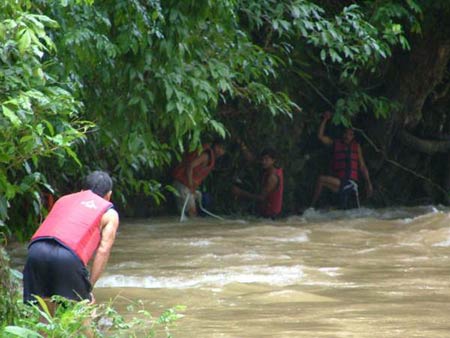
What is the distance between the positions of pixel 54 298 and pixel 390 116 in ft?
38.8

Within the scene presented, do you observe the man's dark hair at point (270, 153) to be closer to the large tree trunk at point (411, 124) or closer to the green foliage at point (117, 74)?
the large tree trunk at point (411, 124)

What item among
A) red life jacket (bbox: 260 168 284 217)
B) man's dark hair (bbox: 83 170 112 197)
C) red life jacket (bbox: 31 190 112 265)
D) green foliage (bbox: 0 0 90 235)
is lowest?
red life jacket (bbox: 260 168 284 217)

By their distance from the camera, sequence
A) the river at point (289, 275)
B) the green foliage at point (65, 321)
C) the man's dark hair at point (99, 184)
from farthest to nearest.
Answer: the river at point (289, 275) < the man's dark hair at point (99, 184) < the green foliage at point (65, 321)

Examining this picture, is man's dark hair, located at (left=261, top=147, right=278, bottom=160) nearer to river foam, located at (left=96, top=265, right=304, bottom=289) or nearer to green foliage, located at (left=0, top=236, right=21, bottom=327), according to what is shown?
river foam, located at (left=96, top=265, right=304, bottom=289)

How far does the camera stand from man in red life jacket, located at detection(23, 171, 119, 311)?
19.5ft

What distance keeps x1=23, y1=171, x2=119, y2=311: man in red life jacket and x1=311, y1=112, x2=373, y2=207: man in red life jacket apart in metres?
10.8

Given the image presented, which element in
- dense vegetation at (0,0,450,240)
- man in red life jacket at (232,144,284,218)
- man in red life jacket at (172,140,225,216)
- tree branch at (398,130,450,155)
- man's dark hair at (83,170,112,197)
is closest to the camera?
man's dark hair at (83,170,112,197)

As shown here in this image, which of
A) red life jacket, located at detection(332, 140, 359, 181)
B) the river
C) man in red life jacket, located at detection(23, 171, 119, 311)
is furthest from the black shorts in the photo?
red life jacket, located at detection(332, 140, 359, 181)

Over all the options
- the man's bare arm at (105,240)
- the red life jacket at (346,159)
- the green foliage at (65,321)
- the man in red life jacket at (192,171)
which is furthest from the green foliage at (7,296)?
the red life jacket at (346,159)

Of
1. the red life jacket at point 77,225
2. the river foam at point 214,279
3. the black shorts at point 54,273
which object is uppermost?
the red life jacket at point 77,225

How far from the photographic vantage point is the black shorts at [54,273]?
594cm

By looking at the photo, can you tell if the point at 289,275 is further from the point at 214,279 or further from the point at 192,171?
the point at 192,171

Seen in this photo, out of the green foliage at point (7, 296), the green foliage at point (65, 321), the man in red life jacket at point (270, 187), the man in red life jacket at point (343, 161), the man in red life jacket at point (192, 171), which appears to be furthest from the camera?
the man in red life jacket at point (343, 161)

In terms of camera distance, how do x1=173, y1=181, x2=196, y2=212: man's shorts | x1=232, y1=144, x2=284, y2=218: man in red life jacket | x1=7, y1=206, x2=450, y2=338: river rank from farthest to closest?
x1=232, y1=144, x2=284, y2=218: man in red life jacket < x1=173, y1=181, x2=196, y2=212: man's shorts < x1=7, y1=206, x2=450, y2=338: river
